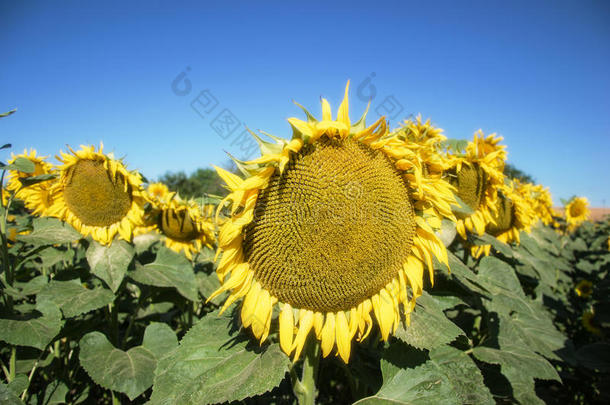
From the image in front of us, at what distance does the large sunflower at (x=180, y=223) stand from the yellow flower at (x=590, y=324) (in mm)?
5976

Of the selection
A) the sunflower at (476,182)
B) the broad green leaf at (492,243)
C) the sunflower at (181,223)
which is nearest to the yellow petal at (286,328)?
the sunflower at (476,182)

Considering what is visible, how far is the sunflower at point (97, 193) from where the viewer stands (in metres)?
3.20

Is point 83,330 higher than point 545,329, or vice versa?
point 545,329

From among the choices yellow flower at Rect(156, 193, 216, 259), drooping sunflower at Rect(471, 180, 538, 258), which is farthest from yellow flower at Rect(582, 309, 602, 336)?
yellow flower at Rect(156, 193, 216, 259)

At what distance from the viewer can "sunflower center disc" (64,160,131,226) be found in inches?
126

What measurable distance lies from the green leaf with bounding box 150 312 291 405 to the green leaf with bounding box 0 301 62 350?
123 centimetres

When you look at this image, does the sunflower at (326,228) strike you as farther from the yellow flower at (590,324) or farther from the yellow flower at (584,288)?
the yellow flower at (584,288)

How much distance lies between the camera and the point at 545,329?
3281 mm

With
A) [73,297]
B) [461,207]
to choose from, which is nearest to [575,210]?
[461,207]

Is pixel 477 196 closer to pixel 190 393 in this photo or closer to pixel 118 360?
pixel 190 393

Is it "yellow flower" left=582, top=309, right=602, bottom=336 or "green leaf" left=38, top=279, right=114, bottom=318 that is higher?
"yellow flower" left=582, top=309, right=602, bottom=336

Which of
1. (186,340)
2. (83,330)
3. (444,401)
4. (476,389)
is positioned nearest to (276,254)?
(186,340)

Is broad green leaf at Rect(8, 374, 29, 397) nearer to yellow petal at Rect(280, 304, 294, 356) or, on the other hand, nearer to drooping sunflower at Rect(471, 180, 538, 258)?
A: yellow petal at Rect(280, 304, 294, 356)

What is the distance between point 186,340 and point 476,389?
145cm
